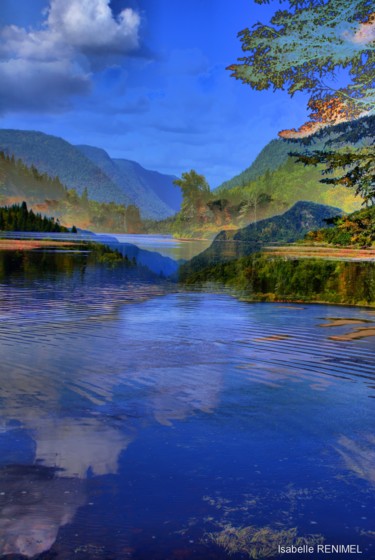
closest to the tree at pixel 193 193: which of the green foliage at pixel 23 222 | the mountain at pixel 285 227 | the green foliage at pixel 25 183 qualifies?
the mountain at pixel 285 227

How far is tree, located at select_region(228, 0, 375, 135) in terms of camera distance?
3866cm

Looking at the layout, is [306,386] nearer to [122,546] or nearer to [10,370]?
[10,370]

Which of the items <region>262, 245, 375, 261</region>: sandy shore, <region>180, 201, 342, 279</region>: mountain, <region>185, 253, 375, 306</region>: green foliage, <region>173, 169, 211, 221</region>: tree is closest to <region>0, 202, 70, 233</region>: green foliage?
<region>173, 169, 211, 221</region>: tree

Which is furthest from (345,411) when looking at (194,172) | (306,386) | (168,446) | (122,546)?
(194,172)

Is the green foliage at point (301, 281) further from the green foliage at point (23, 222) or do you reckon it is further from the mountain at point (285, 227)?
the green foliage at point (23, 222)

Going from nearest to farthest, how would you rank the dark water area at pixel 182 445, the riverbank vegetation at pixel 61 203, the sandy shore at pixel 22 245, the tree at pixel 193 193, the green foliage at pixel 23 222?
1. the dark water area at pixel 182 445
2. the sandy shore at pixel 22 245
3. the tree at pixel 193 193
4. the green foliage at pixel 23 222
5. the riverbank vegetation at pixel 61 203

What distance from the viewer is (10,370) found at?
7566 mm

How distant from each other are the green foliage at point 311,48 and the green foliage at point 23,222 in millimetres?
89055

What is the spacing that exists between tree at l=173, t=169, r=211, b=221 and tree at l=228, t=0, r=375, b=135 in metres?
65.8

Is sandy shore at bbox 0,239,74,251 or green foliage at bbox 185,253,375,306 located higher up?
sandy shore at bbox 0,239,74,251

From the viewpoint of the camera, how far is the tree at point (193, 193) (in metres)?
107

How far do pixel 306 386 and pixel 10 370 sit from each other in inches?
126

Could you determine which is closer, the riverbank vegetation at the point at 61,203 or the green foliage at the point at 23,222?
the green foliage at the point at 23,222

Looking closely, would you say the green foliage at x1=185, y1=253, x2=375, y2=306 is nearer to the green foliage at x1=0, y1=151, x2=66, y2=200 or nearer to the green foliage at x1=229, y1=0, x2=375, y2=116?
the green foliage at x1=229, y1=0, x2=375, y2=116
